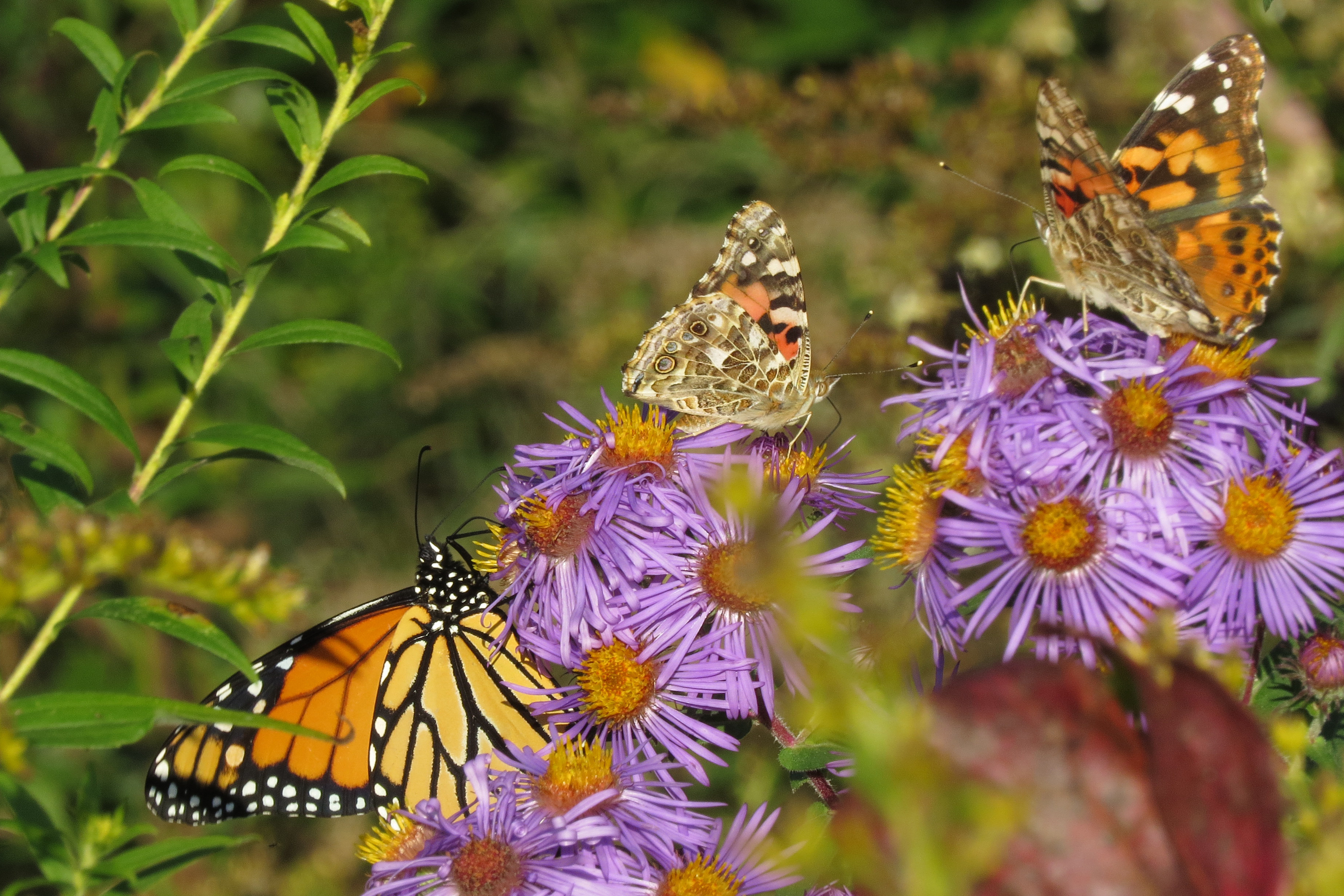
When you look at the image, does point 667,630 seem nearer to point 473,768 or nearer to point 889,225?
point 473,768

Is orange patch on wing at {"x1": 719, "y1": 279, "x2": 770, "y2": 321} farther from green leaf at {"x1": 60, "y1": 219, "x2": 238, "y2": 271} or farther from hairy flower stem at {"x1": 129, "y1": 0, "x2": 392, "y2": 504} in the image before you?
green leaf at {"x1": 60, "y1": 219, "x2": 238, "y2": 271}

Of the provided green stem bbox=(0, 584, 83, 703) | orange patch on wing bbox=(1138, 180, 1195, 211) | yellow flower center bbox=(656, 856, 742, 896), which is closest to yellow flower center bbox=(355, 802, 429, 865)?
yellow flower center bbox=(656, 856, 742, 896)

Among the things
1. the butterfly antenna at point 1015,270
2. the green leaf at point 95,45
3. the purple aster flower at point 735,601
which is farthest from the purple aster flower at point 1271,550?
the green leaf at point 95,45

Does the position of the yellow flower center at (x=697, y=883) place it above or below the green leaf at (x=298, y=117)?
below

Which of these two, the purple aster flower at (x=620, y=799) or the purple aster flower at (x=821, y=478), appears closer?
the purple aster flower at (x=620, y=799)

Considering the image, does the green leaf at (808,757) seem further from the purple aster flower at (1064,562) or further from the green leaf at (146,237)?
the green leaf at (146,237)

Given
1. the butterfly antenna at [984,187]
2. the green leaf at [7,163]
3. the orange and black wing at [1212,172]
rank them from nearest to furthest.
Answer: the green leaf at [7,163]
the orange and black wing at [1212,172]
the butterfly antenna at [984,187]
